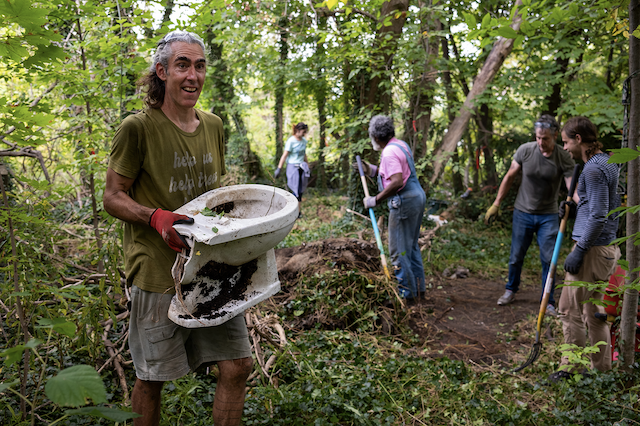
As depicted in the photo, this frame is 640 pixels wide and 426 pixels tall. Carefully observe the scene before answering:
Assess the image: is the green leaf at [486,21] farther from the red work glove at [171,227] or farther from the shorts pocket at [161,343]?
Answer: the shorts pocket at [161,343]

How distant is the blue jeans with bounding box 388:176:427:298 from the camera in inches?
191

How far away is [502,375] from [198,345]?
8.59 feet

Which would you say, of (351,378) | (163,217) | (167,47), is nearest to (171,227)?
(163,217)

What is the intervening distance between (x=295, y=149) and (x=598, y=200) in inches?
256

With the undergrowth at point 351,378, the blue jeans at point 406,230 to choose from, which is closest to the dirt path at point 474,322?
the undergrowth at point 351,378

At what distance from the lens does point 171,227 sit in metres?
1.80

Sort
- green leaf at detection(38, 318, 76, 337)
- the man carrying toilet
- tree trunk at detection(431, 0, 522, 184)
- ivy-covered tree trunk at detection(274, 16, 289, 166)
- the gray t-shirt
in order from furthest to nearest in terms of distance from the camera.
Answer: ivy-covered tree trunk at detection(274, 16, 289, 166)
tree trunk at detection(431, 0, 522, 184)
the gray t-shirt
the man carrying toilet
green leaf at detection(38, 318, 76, 337)

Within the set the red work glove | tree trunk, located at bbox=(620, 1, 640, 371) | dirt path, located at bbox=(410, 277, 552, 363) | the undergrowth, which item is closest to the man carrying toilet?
the red work glove

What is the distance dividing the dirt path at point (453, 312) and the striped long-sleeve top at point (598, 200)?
52.7 inches

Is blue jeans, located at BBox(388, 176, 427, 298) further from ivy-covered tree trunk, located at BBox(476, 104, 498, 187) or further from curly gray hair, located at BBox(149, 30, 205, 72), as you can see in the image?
ivy-covered tree trunk, located at BBox(476, 104, 498, 187)

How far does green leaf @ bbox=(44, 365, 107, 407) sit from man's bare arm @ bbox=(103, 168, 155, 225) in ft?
2.95

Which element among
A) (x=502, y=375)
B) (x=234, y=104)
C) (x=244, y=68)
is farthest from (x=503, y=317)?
(x=234, y=104)

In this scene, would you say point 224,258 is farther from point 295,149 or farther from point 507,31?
point 295,149

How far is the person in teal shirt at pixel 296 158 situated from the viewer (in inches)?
353
